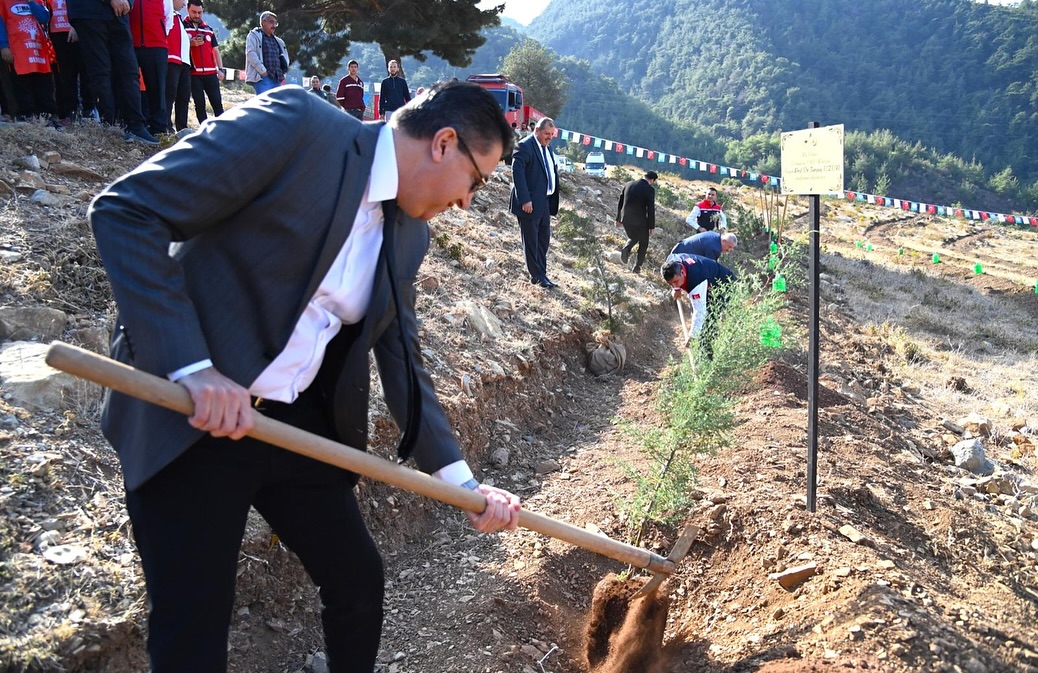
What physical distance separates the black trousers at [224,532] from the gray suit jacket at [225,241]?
10 centimetres

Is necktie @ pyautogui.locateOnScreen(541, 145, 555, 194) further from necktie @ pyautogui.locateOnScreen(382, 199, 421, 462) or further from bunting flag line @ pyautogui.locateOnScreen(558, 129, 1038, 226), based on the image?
bunting flag line @ pyautogui.locateOnScreen(558, 129, 1038, 226)

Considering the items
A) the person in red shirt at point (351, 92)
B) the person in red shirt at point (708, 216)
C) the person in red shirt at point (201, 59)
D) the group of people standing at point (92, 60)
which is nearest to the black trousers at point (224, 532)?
the group of people standing at point (92, 60)

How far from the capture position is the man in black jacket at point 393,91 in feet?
40.5

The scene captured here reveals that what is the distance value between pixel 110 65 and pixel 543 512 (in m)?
4.92

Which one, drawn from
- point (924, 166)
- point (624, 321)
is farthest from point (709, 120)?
point (624, 321)

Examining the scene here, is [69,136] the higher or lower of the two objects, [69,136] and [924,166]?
the higher

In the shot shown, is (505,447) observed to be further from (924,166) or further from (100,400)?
(924,166)

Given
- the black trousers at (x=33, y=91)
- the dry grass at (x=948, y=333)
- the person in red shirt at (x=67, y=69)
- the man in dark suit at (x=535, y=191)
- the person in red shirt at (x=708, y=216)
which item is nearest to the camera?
the person in red shirt at (x=67, y=69)

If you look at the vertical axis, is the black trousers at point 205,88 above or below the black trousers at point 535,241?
above

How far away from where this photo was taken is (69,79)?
6516 millimetres

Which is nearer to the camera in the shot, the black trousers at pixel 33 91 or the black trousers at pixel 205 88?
the black trousers at pixel 33 91

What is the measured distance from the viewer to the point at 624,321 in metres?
8.36

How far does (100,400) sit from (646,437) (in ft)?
8.13

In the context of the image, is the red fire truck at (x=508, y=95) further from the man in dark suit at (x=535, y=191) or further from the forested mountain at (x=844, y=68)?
the forested mountain at (x=844, y=68)
